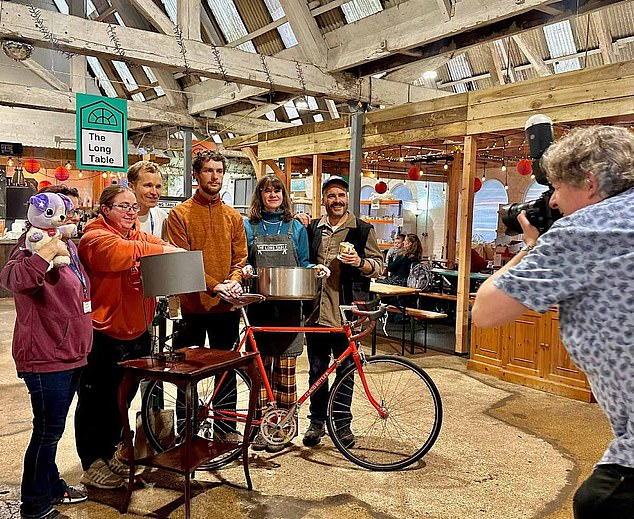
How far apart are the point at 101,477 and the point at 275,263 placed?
1443 mm

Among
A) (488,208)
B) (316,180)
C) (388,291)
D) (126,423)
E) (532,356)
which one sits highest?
(316,180)

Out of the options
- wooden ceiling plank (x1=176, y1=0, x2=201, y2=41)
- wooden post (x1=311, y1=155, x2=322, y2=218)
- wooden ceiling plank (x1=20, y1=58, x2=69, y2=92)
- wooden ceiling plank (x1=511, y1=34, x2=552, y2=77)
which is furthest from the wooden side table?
wooden ceiling plank (x1=511, y1=34, x2=552, y2=77)

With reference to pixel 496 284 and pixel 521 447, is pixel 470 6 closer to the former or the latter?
pixel 521 447

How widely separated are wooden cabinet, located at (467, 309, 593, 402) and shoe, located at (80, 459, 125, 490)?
3336 mm

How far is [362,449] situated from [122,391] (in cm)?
152

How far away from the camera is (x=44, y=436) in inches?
97.7

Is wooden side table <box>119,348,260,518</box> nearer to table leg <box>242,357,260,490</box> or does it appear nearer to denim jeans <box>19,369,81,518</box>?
table leg <box>242,357,260,490</box>

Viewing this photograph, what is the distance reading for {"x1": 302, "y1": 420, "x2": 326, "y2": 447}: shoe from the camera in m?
3.50

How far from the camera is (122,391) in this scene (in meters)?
2.62

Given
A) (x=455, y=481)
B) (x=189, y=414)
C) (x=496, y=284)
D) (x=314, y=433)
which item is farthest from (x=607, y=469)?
(x=314, y=433)

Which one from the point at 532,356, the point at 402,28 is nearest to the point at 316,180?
the point at 402,28

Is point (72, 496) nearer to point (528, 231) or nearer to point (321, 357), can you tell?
point (321, 357)

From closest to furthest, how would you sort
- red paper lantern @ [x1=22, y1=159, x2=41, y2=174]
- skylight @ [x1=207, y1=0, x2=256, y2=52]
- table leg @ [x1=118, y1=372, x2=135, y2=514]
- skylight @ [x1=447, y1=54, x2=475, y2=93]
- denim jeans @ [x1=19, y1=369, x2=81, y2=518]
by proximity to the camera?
denim jeans @ [x1=19, y1=369, x2=81, y2=518], table leg @ [x1=118, y1=372, x2=135, y2=514], skylight @ [x1=207, y1=0, x2=256, y2=52], red paper lantern @ [x1=22, y1=159, x2=41, y2=174], skylight @ [x1=447, y1=54, x2=475, y2=93]

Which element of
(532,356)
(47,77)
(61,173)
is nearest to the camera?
(532,356)
